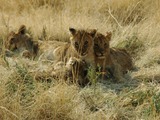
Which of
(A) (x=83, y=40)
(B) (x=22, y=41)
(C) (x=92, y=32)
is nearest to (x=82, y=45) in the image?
(A) (x=83, y=40)

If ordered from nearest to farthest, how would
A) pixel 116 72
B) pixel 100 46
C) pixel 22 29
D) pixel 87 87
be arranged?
pixel 87 87 → pixel 100 46 → pixel 116 72 → pixel 22 29

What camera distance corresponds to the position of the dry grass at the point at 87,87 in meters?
4.74

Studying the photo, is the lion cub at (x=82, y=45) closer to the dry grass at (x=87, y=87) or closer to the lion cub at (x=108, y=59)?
the lion cub at (x=108, y=59)

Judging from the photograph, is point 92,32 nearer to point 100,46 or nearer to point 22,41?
point 100,46

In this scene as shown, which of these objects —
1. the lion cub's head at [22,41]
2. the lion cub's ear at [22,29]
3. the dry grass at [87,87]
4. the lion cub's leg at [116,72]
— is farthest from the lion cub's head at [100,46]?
the lion cub's ear at [22,29]

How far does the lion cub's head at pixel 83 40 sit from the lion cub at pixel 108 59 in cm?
17

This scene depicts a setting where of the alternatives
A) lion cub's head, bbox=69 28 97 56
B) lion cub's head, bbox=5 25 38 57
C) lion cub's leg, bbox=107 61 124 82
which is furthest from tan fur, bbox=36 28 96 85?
lion cub's head, bbox=5 25 38 57

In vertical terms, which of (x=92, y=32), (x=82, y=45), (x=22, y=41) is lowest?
(x=22, y=41)

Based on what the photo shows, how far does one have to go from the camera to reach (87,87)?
577 cm

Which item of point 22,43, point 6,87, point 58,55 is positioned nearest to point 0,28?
point 22,43

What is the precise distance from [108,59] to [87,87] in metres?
0.96

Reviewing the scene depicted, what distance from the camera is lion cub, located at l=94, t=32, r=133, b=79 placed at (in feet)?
21.2

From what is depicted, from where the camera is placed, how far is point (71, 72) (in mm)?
5930

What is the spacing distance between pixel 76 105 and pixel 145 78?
169cm
